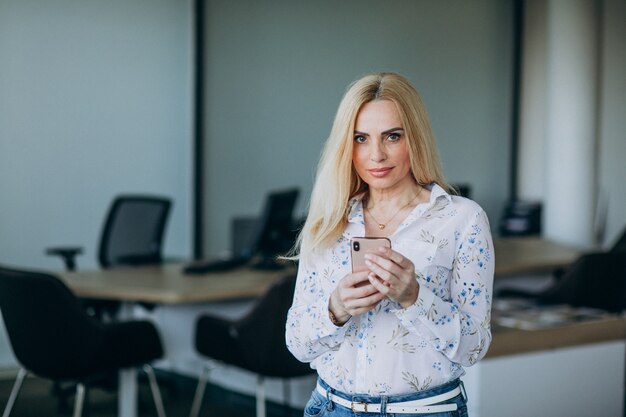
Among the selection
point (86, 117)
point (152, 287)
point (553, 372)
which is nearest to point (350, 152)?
point (553, 372)

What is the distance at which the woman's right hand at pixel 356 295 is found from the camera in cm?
172

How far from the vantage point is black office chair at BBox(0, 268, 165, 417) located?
12.0 feet

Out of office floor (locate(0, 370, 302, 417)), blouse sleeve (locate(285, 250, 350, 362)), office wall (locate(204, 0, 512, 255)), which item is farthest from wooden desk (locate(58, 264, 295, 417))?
office wall (locate(204, 0, 512, 255))

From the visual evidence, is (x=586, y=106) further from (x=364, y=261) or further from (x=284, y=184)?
(x=364, y=261)

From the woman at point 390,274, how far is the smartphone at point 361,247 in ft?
0.17

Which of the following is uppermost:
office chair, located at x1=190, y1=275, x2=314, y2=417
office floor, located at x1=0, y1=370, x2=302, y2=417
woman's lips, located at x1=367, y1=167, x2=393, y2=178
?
woman's lips, located at x1=367, y1=167, x2=393, y2=178

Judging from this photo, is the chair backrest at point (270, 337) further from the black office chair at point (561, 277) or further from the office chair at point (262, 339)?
the black office chair at point (561, 277)

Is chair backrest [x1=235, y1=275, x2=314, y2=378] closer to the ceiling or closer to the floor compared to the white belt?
closer to the floor

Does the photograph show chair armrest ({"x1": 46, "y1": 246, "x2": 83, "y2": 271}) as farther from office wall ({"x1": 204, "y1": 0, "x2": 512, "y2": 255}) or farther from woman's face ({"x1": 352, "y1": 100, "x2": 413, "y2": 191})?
woman's face ({"x1": 352, "y1": 100, "x2": 413, "y2": 191})

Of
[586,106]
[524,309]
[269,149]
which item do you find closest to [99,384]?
[524,309]

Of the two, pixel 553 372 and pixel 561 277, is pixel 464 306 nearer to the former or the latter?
pixel 553 372

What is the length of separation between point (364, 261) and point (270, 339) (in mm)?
2170

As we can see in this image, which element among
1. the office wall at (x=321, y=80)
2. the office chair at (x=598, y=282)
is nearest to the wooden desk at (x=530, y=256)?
the office chair at (x=598, y=282)

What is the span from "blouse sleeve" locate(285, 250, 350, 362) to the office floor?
294cm
